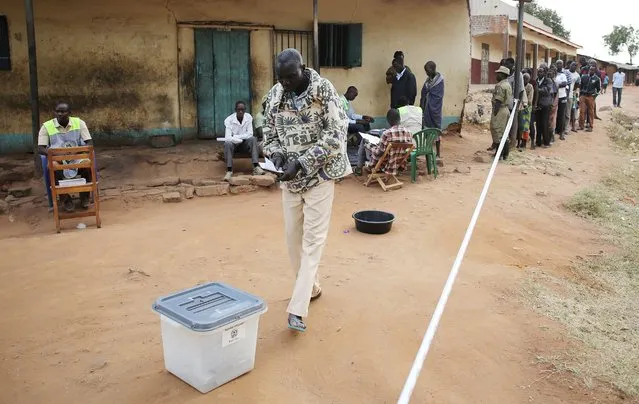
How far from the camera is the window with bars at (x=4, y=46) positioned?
8234 millimetres

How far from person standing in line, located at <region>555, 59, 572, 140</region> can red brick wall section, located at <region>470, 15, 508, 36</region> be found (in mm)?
7015

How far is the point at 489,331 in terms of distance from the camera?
12.0 feet

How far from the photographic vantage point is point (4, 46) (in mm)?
8297

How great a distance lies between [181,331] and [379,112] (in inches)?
348

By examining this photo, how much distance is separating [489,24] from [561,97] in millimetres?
8083

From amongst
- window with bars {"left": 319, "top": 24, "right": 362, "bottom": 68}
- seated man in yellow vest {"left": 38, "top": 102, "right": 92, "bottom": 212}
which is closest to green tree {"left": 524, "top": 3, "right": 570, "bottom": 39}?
window with bars {"left": 319, "top": 24, "right": 362, "bottom": 68}

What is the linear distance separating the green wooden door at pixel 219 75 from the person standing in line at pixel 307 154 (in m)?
6.35

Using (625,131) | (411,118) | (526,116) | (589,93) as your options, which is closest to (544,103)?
(526,116)

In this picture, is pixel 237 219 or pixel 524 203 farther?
pixel 524 203

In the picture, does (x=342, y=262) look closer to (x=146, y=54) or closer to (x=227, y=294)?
(x=227, y=294)

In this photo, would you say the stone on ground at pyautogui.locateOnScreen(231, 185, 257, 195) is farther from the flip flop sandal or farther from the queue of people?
the flip flop sandal

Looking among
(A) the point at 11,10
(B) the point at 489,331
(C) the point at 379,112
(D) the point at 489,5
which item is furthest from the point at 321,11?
(D) the point at 489,5

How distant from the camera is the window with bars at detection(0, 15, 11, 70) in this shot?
27.0ft

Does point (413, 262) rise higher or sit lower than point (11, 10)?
lower
